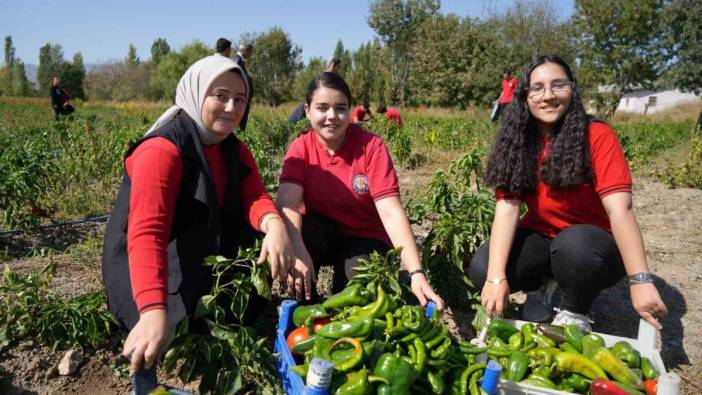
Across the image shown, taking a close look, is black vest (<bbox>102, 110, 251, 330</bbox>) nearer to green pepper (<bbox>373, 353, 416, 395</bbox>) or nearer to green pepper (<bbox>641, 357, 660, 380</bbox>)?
green pepper (<bbox>373, 353, 416, 395</bbox>)

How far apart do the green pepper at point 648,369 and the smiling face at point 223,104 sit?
75.9 inches

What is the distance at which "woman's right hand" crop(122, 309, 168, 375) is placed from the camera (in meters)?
1.36

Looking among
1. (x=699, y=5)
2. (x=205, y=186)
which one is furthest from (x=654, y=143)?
(x=699, y=5)

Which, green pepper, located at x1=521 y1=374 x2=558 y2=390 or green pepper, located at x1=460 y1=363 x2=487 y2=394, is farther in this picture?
green pepper, located at x1=521 y1=374 x2=558 y2=390

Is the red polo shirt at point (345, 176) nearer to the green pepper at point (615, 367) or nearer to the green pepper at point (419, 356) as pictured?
the green pepper at point (419, 356)

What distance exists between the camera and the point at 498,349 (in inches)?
77.9

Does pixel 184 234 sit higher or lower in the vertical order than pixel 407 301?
higher

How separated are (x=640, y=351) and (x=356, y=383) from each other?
1471mm

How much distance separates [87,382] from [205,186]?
3.59 feet

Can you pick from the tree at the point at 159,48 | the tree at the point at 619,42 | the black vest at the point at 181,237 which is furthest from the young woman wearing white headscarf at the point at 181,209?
the tree at the point at 159,48

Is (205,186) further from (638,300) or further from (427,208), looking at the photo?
(638,300)

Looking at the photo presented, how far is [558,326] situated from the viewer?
2.20 m

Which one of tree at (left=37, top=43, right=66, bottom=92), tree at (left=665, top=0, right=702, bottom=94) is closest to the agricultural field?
tree at (left=665, top=0, right=702, bottom=94)

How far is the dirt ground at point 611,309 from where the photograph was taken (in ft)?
6.84
